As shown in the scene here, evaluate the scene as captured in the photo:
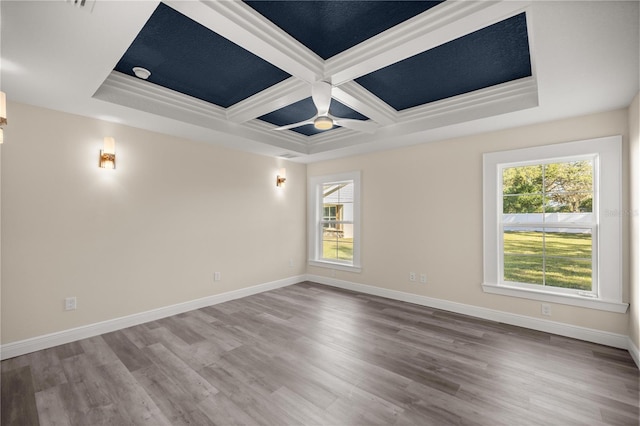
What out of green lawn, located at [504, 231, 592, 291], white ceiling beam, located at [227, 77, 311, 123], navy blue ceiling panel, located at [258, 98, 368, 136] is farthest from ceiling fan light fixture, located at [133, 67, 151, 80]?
green lawn, located at [504, 231, 592, 291]

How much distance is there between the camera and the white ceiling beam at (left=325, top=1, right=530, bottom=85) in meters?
Result: 1.81

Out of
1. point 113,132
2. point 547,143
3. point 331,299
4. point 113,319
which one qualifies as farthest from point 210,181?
point 547,143

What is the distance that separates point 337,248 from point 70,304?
4117 millimetres

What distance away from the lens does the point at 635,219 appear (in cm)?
264

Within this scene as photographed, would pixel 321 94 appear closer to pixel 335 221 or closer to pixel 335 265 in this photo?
pixel 335 221

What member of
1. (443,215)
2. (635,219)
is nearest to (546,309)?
(635,219)

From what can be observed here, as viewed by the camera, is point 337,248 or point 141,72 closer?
point 141,72

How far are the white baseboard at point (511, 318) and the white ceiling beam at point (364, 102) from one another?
2.73 meters

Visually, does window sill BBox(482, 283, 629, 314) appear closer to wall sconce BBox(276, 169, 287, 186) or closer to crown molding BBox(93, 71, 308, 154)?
wall sconce BBox(276, 169, 287, 186)

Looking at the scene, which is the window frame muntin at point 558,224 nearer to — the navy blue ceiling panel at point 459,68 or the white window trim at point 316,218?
the navy blue ceiling panel at point 459,68

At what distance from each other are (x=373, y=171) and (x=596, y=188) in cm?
286

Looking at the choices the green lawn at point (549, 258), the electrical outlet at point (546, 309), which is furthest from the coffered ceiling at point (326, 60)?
the electrical outlet at point (546, 309)

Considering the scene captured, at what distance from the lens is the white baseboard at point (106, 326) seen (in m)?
2.78

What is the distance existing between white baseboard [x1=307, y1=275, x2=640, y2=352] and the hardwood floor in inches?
5.2
